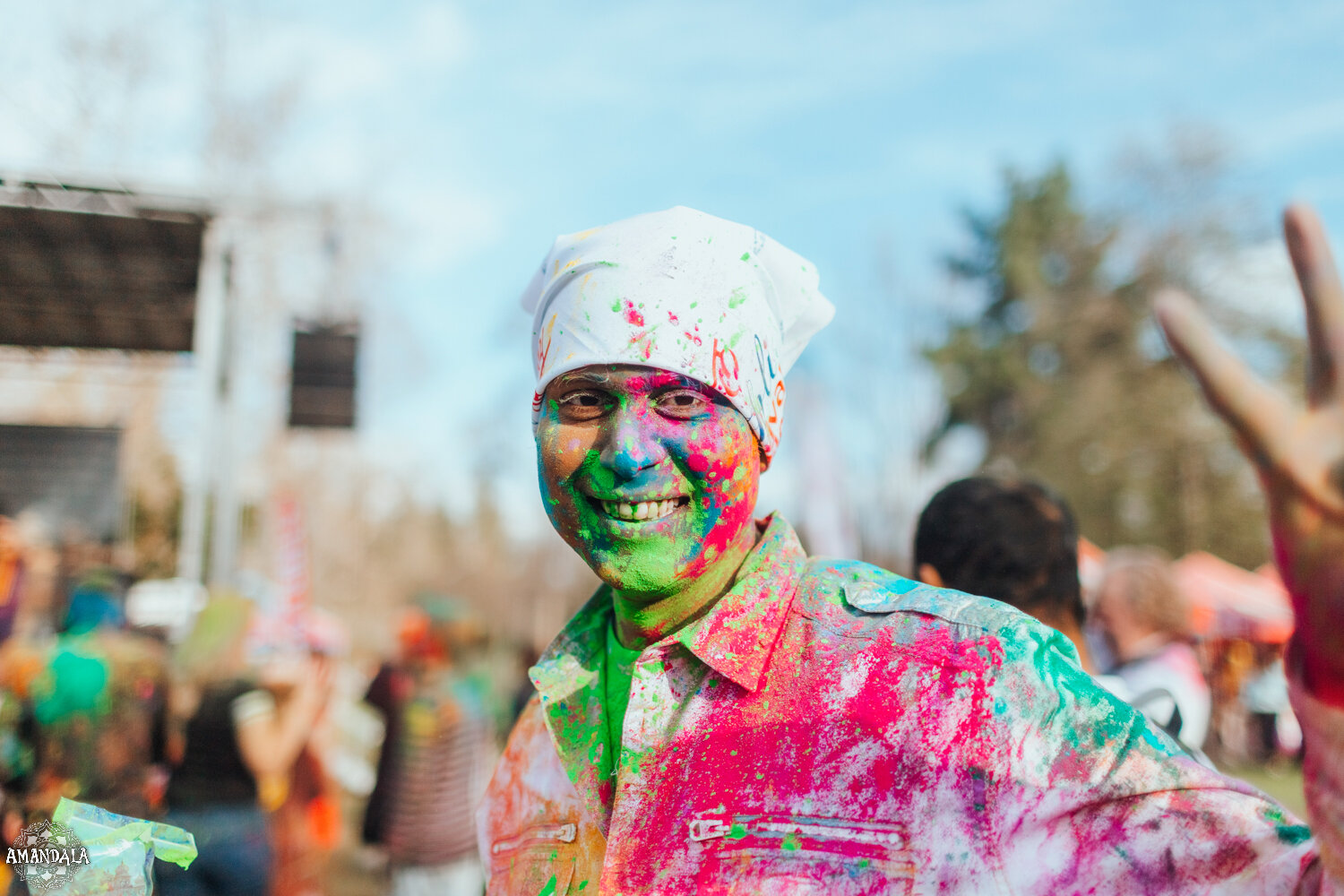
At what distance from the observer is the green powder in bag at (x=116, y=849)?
1.41 m

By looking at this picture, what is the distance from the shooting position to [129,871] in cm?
142

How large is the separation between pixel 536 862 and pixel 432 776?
3.88m

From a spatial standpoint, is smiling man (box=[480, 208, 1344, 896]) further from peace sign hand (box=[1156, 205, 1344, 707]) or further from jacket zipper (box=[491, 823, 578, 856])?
peace sign hand (box=[1156, 205, 1344, 707])

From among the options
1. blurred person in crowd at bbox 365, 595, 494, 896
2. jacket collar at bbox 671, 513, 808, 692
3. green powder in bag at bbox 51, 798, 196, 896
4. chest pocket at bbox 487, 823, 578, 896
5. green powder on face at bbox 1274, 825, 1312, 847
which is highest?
jacket collar at bbox 671, 513, 808, 692

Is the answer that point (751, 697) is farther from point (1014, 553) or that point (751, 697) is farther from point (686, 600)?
point (1014, 553)

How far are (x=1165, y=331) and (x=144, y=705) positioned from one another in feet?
11.8

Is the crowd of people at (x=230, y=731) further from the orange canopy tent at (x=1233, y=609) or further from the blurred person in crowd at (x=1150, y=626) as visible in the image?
the orange canopy tent at (x=1233, y=609)

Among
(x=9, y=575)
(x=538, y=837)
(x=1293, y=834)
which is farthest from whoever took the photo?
(x=9, y=575)

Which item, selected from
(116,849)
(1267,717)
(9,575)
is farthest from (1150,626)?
(1267,717)

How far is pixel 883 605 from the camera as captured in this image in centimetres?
144

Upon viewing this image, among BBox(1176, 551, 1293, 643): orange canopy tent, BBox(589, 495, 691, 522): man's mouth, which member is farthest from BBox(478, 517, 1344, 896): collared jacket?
BBox(1176, 551, 1293, 643): orange canopy tent

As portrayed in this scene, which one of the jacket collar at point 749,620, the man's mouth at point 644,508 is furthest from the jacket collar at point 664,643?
the man's mouth at point 644,508

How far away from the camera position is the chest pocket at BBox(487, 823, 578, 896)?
1548 mm
